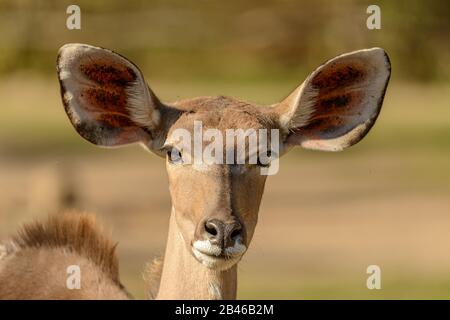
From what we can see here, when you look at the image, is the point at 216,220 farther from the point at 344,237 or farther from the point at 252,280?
the point at 344,237

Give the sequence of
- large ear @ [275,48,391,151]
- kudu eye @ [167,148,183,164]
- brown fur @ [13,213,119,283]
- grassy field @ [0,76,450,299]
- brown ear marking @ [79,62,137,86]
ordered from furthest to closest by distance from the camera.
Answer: grassy field @ [0,76,450,299]
brown fur @ [13,213,119,283]
large ear @ [275,48,391,151]
brown ear marking @ [79,62,137,86]
kudu eye @ [167,148,183,164]

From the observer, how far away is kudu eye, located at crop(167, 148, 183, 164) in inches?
246

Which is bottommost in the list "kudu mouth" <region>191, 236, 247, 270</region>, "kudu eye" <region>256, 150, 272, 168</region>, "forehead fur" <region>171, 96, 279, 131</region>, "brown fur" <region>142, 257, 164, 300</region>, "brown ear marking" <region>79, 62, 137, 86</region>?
"brown fur" <region>142, 257, 164, 300</region>

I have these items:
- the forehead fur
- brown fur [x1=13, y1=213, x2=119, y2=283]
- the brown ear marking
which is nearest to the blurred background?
brown fur [x1=13, y1=213, x2=119, y2=283]

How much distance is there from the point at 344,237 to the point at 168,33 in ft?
71.1

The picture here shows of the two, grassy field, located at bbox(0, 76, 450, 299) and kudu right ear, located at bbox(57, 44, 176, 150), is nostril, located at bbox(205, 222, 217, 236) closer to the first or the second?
kudu right ear, located at bbox(57, 44, 176, 150)

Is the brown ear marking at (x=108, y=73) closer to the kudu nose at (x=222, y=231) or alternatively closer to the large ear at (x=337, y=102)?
the large ear at (x=337, y=102)

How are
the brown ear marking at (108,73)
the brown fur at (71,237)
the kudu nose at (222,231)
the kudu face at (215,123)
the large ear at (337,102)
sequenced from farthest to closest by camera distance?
the brown fur at (71,237), the large ear at (337,102), the brown ear marking at (108,73), the kudu face at (215,123), the kudu nose at (222,231)

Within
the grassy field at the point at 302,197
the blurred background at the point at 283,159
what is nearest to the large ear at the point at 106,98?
the grassy field at the point at 302,197

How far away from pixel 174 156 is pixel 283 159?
1811 cm

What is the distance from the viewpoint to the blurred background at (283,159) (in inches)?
592

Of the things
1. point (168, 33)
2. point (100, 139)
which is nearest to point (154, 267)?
point (100, 139)

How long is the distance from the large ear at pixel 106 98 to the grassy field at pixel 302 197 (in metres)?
1.28

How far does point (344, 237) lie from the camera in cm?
1773
